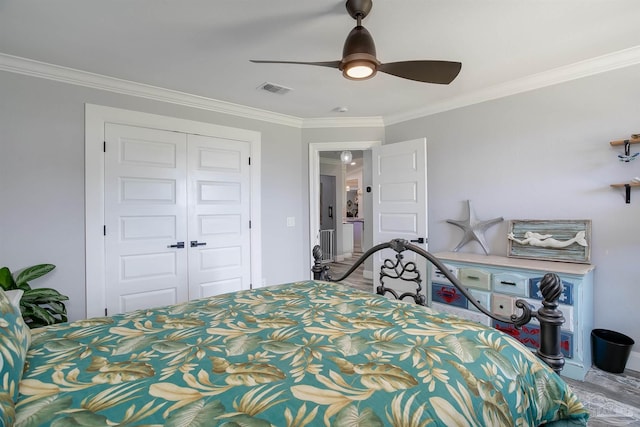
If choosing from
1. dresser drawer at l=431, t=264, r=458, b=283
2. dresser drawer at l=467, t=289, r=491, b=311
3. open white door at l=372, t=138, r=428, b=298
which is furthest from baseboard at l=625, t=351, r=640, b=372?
open white door at l=372, t=138, r=428, b=298

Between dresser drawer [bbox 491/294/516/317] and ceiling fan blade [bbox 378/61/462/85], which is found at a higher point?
ceiling fan blade [bbox 378/61/462/85]

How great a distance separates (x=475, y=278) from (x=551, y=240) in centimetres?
72

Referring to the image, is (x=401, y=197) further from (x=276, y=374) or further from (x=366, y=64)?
(x=276, y=374)

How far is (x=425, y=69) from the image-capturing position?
6.06 feet

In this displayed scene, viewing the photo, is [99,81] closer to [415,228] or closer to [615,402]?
[415,228]

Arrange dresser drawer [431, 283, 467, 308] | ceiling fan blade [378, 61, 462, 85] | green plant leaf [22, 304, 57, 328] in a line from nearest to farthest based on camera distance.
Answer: ceiling fan blade [378, 61, 462, 85] → green plant leaf [22, 304, 57, 328] → dresser drawer [431, 283, 467, 308]

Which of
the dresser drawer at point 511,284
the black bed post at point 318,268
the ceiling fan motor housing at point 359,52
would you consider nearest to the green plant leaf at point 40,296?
the black bed post at point 318,268

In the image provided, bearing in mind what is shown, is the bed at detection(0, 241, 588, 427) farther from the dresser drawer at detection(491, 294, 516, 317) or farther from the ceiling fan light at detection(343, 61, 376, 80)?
the dresser drawer at detection(491, 294, 516, 317)

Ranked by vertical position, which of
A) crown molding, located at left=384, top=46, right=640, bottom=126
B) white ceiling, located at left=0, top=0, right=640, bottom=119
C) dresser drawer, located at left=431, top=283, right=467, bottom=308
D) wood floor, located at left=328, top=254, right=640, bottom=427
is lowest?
wood floor, located at left=328, top=254, right=640, bottom=427

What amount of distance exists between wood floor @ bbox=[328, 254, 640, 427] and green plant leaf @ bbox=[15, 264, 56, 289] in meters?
3.90

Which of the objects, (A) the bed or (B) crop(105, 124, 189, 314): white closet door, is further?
(B) crop(105, 124, 189, 314): white closet door

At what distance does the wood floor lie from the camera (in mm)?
1877

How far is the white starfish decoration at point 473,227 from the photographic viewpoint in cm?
314

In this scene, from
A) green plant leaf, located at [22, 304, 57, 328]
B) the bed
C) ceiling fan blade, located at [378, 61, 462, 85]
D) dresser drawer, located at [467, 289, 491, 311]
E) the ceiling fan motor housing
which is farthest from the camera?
Answer: dresser drawer, located at [467, 289, 491, 311]
